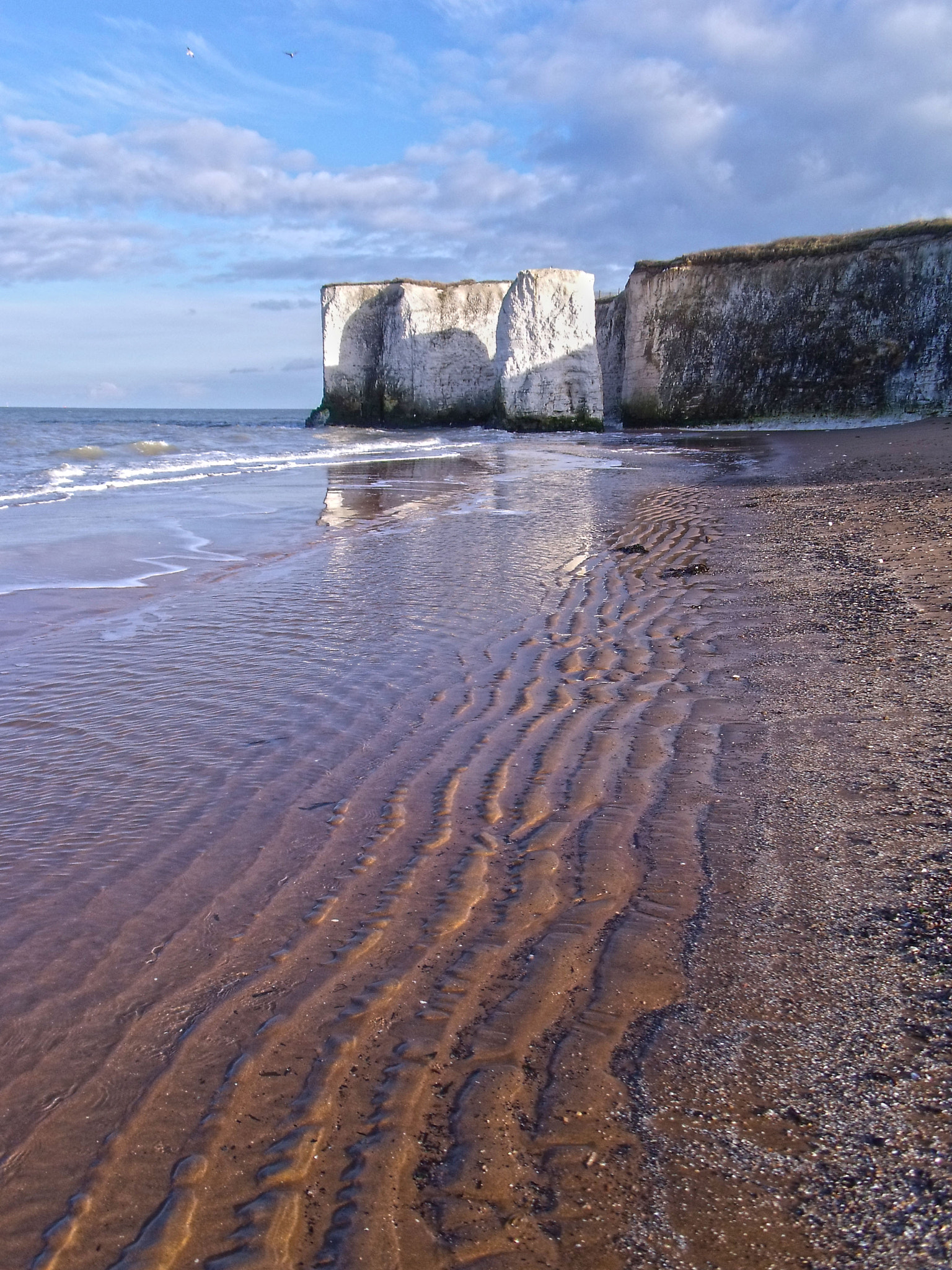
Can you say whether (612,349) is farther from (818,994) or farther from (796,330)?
(818,994)

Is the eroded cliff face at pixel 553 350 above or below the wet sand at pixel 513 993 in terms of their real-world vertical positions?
above

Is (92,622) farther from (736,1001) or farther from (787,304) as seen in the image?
(787,304)

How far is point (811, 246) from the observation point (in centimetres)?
2792

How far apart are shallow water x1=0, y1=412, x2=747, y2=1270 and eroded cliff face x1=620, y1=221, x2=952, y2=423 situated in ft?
76.5

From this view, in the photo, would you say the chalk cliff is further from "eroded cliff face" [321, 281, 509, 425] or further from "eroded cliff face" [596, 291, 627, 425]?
"eroded cliff face" [596, 291, 627, 425]

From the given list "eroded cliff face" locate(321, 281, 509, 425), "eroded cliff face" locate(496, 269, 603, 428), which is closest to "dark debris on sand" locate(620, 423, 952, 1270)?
"eroded cliff face" locate(496, 269, 603, 428)

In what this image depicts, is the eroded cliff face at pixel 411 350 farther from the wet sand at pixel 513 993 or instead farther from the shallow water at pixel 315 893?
the wet sand at pixel 513 993

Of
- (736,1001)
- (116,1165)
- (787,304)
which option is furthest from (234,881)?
(787,304)

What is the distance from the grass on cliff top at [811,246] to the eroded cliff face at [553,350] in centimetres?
262

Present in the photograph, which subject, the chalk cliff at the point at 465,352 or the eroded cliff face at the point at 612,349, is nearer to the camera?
the chalk cliff at the point at 465,352

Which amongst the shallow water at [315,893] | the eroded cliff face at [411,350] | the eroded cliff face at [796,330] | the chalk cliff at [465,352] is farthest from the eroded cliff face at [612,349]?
the shallow water at [315,893]

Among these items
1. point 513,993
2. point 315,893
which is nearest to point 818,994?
point 513,993

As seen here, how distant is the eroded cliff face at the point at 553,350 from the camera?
3180cm

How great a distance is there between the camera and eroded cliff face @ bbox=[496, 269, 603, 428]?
104ft
